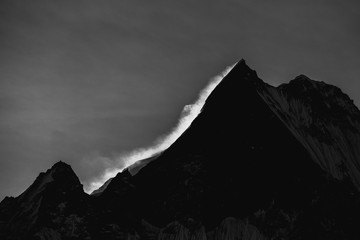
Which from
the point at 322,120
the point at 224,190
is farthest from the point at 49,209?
the point at 322,120

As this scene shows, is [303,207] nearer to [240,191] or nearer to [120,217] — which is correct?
[240,191]

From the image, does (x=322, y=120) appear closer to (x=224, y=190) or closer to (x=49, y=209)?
(x=224, y=190)

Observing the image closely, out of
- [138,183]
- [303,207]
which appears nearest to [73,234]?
[138,183]

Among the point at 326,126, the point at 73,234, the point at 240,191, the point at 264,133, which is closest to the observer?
the point at 73,234

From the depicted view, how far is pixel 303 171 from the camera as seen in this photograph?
147875mm

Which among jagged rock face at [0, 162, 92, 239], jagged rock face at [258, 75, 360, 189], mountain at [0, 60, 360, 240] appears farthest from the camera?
jagged rock face at [258, 75, 360, 189]

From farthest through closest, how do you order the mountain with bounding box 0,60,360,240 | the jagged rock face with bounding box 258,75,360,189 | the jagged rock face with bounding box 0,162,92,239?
the jagged rock face with bounding box 258,75,360,189 < the mountain with bounding box 0,60,360,240 < the jagged rock face with bounding box 0,162,92,239

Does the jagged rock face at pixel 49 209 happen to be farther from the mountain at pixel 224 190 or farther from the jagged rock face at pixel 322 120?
the jagged rock face at pixel 322 120

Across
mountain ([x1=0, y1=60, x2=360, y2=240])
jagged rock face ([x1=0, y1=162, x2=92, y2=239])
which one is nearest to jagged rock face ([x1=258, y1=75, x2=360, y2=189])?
mountain ([x1=0, y1=60, x2=360, y2=240])

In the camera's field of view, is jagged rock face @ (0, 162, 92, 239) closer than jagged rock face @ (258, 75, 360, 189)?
Yes

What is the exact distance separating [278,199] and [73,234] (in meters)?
38.3

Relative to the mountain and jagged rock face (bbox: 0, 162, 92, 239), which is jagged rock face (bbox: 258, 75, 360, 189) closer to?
the mountain

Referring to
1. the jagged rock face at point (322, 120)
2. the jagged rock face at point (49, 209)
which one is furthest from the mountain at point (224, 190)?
the jagged rock face at point (322, 120)

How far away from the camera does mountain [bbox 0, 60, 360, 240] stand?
137750mm
